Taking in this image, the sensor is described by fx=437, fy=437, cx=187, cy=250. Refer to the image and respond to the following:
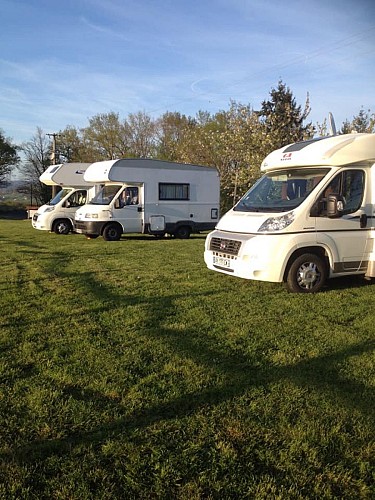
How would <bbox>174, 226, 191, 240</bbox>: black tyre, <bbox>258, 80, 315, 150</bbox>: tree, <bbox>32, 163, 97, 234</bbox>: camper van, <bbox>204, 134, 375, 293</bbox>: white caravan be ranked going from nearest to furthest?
<bbox>204, 134, 375, 293</bbox>: white caravan < <bbox>174, 226, 191, 240</bbox>: black tyre < <bbox>32, 163, 97, 234</bbox>: camper van < <bbox>258, 80, 315, 150</bbox>: tree

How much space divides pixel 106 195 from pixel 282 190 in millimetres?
10072

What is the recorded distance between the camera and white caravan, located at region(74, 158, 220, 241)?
16.0 metres

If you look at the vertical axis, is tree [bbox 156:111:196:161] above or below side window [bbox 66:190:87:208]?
above

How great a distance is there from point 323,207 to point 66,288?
14.2 ft

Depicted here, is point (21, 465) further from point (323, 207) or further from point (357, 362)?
point (323, 207)

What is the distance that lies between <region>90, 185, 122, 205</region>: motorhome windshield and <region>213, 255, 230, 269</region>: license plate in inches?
371

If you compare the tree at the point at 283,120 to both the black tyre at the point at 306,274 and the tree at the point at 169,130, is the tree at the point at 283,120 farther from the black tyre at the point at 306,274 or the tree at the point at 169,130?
the black tyre at the point at 306,274

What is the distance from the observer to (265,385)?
3639 mm

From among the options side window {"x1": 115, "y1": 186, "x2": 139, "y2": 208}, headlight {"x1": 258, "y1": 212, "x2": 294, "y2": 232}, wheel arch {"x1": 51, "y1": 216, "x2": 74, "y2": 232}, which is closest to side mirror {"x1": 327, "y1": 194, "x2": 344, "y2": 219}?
headlight {"x1": 258, "y1": 212, "x2": 294, "y2": 232}

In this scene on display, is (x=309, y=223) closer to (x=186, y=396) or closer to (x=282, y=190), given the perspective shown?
(x=282, y=190)

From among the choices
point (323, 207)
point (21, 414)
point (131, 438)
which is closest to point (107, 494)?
point (131, 438)

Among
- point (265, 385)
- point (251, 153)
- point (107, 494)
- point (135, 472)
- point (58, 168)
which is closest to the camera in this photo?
point (107, 494)

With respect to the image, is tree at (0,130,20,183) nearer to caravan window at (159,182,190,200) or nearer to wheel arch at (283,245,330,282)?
caravan window at (159,182,190,200)

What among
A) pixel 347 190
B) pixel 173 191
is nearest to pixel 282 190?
pixel 347 190
